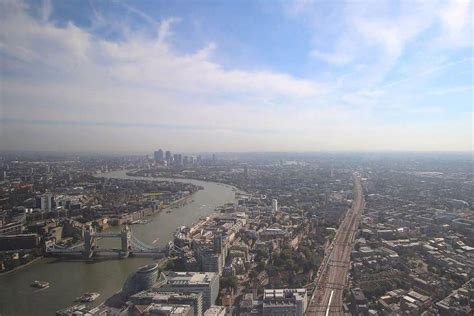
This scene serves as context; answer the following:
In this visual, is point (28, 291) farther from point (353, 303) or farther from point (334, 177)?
point (334, 177)

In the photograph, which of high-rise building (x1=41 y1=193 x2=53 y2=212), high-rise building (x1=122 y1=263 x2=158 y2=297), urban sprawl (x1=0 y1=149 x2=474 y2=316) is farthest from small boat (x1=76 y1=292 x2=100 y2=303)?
high-rise building (x1=41 y1=193 x2=53 y2=212)

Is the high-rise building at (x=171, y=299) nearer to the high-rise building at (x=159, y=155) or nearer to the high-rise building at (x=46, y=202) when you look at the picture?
the high-rise building at (x=46, y=202)

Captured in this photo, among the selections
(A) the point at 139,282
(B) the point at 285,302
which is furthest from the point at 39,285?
(B) the point at 285,302

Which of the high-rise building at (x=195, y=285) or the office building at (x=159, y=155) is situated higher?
the office building at (x=159, y=155)

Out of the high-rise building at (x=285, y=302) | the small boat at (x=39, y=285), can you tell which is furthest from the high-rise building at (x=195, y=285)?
the small boat at (x=39, y=285)

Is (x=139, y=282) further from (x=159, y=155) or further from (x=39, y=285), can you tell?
(x=159, y=155)
